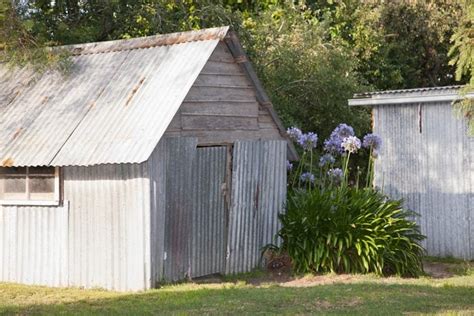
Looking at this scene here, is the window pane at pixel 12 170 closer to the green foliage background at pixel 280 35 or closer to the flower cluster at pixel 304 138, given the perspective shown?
the green foliage background at pixel 280 35

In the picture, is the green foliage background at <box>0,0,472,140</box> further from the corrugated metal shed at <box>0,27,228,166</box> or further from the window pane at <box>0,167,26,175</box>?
the window pane at <box>0,167,26,175</box>

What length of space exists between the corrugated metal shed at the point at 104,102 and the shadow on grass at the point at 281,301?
2.07m

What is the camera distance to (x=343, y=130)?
16406mm

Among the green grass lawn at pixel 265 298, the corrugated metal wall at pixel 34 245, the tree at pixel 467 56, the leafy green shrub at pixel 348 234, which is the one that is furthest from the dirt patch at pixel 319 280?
the tree at pixel 467 56

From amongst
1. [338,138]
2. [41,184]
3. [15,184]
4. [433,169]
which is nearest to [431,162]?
[433,169]

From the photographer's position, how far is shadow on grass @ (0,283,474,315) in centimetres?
1091

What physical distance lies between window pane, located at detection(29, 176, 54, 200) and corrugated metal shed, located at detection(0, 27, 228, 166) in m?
0.53

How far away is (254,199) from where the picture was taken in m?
15.3

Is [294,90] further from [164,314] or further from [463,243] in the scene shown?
[164,314]

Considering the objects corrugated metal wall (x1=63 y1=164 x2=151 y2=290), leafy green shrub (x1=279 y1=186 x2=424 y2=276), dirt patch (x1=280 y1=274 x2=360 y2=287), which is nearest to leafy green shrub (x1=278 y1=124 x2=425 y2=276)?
leafy green shrub (x1=279 y1=186 x2=424 y2=276)

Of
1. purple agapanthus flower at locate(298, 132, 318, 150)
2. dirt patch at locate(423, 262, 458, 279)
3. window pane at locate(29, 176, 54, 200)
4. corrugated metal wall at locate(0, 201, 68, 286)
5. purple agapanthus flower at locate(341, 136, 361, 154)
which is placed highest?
purple agapanthus flower at locate(298, 132, 318, 150)

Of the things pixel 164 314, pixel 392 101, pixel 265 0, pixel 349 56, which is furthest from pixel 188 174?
pixel 265 0

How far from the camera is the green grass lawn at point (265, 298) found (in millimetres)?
10953

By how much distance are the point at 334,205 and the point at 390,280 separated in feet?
5.90
